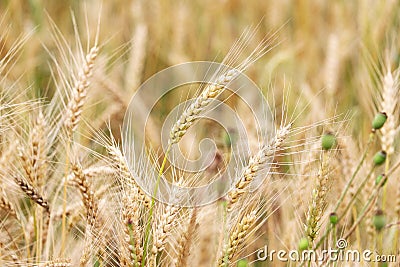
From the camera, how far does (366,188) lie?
3.78 feet

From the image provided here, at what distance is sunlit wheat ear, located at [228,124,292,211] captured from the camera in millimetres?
907

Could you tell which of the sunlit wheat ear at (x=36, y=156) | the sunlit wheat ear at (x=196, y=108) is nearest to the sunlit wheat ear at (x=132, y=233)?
the sunlit wheat ear at (x=196, y=108)

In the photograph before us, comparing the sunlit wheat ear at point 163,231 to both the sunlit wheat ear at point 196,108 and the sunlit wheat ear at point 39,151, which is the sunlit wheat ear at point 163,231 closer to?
the sunlit wheat ear at point 196,108

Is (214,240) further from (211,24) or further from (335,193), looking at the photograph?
(211,24)

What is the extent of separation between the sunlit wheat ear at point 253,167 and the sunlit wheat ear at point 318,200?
0.07 metres

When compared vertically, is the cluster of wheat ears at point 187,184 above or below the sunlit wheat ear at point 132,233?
above

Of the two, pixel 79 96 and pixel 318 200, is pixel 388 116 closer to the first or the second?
pixel 318 200

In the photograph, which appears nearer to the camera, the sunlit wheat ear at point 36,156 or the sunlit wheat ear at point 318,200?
the sunlit wheat ear at point 318,200

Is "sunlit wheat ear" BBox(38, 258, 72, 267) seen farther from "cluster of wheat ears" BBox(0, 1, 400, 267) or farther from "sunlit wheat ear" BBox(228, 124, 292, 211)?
"sunlit wheat ear" BBox(228, 124, 292, 211)

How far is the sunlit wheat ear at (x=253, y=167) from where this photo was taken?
91 cm

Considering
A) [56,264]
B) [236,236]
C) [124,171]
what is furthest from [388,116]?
[56,264]

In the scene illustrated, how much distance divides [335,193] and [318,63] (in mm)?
1114

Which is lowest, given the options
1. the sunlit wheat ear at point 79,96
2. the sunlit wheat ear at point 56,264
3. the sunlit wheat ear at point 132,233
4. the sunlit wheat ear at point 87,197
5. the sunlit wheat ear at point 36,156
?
the sunlit wheat ear at point 56,264

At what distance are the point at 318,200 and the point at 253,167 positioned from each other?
0.11 meters
